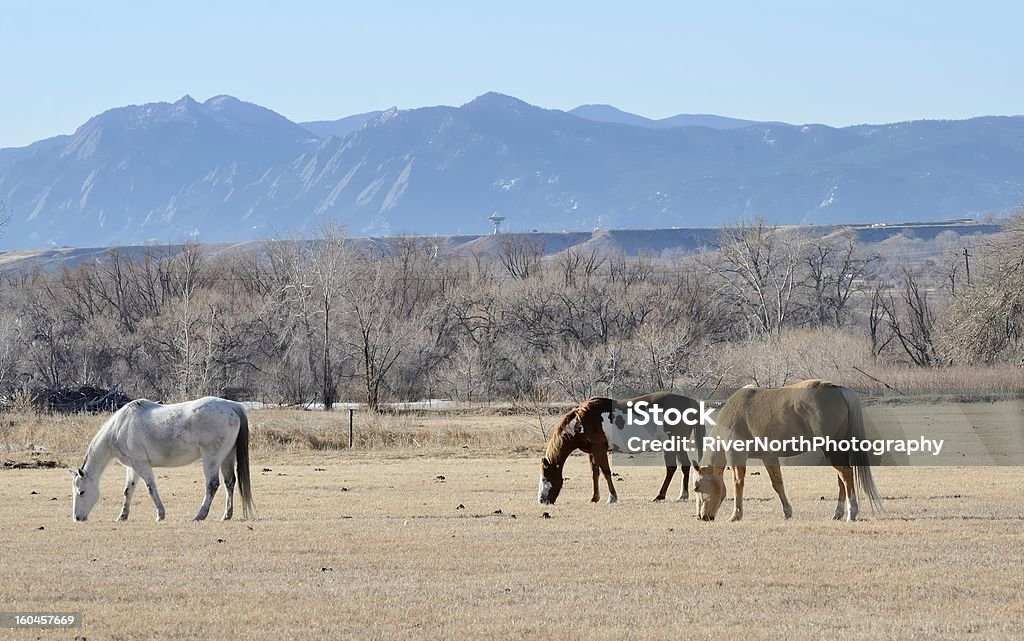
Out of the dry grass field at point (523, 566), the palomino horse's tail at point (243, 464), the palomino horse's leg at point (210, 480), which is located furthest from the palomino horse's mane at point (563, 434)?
the palomino horse's leg at point (210, 480)

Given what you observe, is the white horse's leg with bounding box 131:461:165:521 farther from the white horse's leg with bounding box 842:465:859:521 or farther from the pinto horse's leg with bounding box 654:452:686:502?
the white horse's leg with bounding box 842:465:859:521

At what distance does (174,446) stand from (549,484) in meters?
5.95

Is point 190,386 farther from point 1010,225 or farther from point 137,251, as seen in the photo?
point 137,251

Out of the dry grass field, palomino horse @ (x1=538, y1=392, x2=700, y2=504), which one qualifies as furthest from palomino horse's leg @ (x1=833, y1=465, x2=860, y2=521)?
palomino horse @ (x1=538, y1=392, x2=700, y2=504)

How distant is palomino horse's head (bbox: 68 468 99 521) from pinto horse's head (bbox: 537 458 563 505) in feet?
22.8

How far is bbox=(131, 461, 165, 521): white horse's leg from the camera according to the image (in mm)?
20172

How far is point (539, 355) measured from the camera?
270 feet

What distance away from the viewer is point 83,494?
20531 millimetres

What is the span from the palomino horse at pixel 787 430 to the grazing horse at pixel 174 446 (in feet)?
22.4

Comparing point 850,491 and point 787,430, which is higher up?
point 787,430

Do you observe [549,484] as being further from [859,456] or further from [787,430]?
[859,456]

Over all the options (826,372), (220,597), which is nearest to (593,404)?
(220,597)

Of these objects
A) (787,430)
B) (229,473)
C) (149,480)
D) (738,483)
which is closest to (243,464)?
(229,473)

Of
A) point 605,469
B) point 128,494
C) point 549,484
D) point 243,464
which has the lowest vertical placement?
point 549,484
